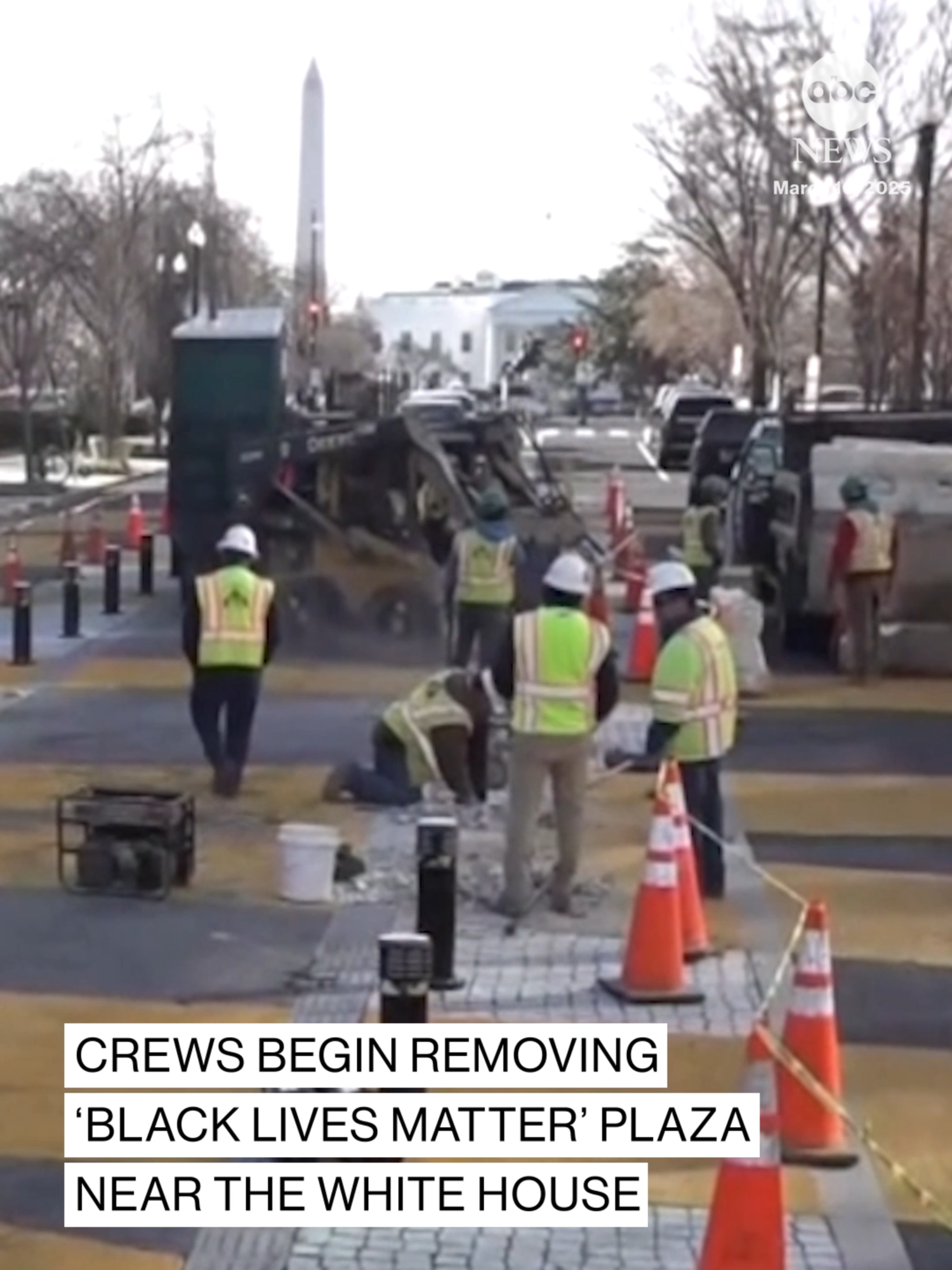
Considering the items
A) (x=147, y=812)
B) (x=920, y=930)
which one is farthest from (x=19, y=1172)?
(x=920, y=930)

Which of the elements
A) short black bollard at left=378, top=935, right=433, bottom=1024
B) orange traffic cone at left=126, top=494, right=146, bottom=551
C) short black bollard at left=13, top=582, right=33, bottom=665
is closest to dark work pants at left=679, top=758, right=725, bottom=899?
short black bollard at left=378, top=935, right=433, bottom=1024

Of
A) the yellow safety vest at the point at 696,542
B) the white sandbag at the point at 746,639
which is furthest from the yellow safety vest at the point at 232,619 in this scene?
the yellow safety vest at the point at 696,542

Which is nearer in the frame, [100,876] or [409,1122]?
[409,1122]

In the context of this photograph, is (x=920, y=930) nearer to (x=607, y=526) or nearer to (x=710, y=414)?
(x=607, y=526)

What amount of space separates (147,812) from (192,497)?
45.5 ft

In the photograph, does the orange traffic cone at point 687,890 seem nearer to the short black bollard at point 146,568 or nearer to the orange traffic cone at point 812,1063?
the orange traffic cone at point 812,1063

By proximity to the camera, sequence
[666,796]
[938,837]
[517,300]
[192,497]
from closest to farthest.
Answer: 1. [666,796]
2. [938,837]
3. [192,497]
4. [517,300]

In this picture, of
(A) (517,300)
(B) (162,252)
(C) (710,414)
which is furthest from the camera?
(A) (517,300)

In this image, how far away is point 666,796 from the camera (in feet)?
38.3

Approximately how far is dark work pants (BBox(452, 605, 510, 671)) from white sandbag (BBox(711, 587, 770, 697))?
1977 millimetres

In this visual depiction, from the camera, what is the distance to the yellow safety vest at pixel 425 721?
15.2 m

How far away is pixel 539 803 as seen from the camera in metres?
13.2

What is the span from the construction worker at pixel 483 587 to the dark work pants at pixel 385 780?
154 inches

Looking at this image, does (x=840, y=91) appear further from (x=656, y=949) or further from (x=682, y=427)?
(x=656, y=949)
